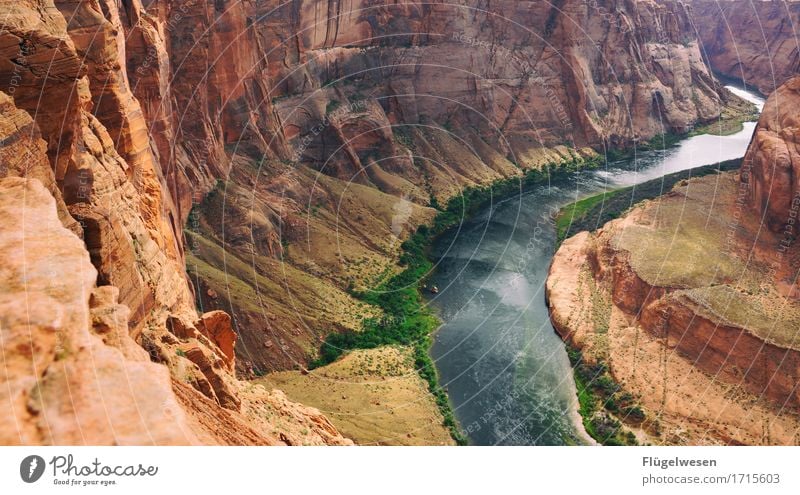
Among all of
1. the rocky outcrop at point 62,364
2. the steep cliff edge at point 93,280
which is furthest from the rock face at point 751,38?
the rocky outcrop at point 62,364

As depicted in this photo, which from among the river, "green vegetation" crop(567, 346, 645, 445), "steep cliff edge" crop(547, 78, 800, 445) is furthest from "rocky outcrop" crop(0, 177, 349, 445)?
"steep cliff edge" crop(547, 78, 800, 445)

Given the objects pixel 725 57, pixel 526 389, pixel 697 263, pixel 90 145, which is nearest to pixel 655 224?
pixel 697 263

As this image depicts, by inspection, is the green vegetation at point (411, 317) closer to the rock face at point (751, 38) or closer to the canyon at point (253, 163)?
the canyon at point (253, 163)

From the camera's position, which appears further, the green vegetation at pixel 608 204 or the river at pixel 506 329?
the green vegetation at pixel 608 204

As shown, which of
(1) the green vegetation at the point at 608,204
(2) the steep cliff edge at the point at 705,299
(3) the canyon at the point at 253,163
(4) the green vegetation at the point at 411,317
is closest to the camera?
(3) the canyon at the point at 253,163

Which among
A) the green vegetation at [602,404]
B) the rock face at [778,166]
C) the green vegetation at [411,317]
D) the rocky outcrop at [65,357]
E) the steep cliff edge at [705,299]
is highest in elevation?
the rocky outcrop at [65,357]

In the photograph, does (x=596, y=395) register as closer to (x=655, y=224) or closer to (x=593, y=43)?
(x=655, y=224)

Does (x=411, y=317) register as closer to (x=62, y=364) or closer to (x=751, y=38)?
(x=62, y=364)
